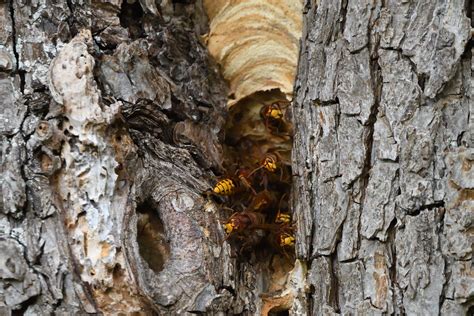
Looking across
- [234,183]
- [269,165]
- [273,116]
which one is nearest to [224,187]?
[234,183]

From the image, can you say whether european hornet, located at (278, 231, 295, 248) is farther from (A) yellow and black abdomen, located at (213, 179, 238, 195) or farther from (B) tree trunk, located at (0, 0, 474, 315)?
(A) yellow and black abdomen, located at (213, 179, 238, 195)

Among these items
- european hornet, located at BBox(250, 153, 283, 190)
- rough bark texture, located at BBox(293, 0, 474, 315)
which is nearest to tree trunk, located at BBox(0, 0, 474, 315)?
rough bark texture, located at BBox(293, 0, 474, 315)

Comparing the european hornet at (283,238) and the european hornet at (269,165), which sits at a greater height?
the european hornet at (269,165)

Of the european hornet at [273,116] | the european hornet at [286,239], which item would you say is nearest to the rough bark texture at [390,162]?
the european hornet at [286,239]

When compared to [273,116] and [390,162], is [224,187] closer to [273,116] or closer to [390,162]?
[273,116]

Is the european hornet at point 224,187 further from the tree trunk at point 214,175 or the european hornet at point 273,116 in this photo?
the european hornet at point 273,116

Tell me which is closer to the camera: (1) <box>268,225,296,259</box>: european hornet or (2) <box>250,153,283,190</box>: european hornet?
(1) <box>268,225,296,259</box>: european hornet

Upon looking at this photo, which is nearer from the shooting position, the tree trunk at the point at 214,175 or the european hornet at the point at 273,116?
the tree trunk at the point at 214,175

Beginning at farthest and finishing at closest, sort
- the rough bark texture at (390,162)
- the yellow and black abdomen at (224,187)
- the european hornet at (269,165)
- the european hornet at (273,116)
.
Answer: the european hornet at (273,116) → the european hornet at (269,165) → the yellow and black abdomen at (224,187) → the rough bark texture at (390,162)
